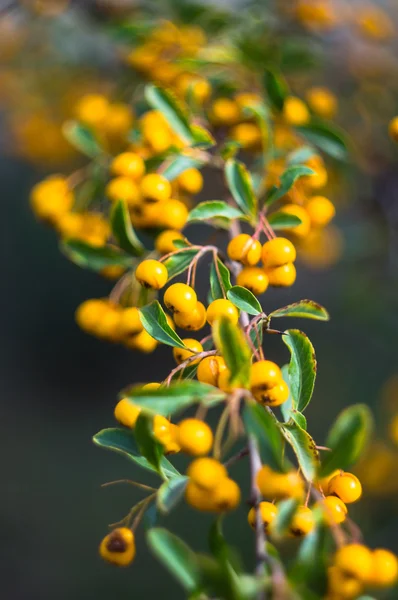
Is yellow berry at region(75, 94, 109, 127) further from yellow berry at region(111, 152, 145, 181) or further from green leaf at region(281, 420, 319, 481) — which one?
green leaf at region(281, 420, 319, 481)

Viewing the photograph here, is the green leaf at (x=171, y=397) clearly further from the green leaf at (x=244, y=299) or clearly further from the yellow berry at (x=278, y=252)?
the yellow berry at (x=278, y=252)

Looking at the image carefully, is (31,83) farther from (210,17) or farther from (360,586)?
(360,586)

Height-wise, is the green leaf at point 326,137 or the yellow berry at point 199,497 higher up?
the yellow berry at point 199,497

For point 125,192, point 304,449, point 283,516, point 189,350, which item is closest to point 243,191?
point 125,192

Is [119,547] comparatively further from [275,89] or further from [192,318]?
[275,89]

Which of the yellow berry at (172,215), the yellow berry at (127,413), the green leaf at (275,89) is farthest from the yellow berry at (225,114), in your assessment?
the yellow berry at (127,413)

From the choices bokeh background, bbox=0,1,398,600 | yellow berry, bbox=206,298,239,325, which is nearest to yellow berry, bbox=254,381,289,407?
yellow berry, bbox=206,298,239,325
